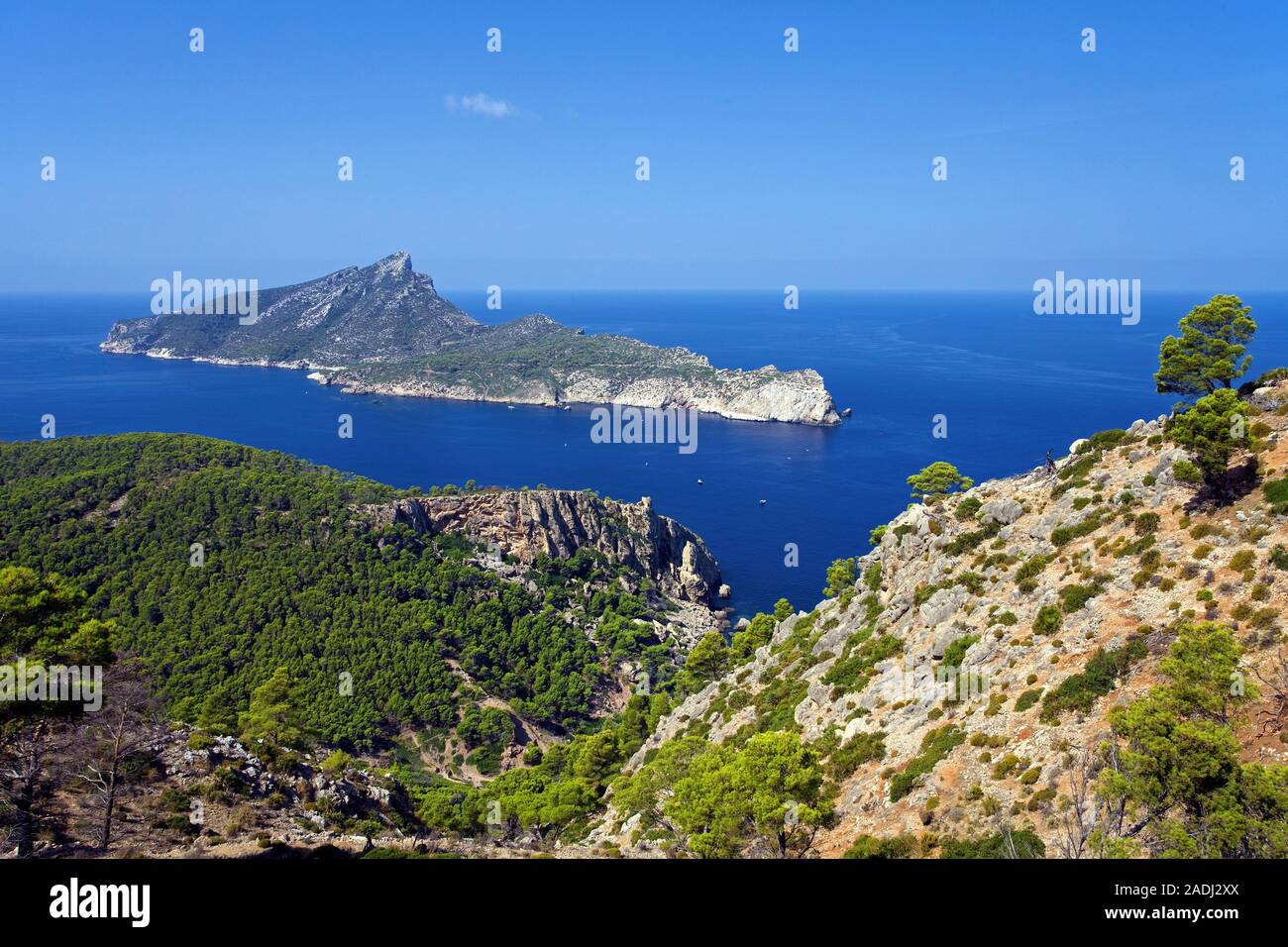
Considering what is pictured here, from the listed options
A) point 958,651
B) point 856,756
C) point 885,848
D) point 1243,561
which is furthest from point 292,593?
point 1243,561

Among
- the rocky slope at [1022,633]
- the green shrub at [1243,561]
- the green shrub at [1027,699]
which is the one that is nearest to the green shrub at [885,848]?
the rocky slope at [1022,633]

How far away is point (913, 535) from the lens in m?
35.6

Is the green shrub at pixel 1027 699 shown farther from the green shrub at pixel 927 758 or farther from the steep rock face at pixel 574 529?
the steep rock face at pixel 574 529

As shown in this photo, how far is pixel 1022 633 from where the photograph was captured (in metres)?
25.3

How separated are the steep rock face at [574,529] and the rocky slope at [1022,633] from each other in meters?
53.6

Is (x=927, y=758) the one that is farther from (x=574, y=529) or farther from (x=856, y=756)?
(x=574, y=529)

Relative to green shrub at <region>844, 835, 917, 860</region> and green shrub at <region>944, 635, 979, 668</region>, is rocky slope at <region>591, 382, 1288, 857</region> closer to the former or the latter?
green shrub at <region>944, 635, 979, 668</region>

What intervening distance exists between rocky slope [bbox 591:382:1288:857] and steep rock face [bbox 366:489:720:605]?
53552 millimetres

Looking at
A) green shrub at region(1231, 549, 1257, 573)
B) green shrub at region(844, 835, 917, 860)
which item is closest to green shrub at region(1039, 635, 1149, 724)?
green shrub at region(1231, 549, 1257, 573)

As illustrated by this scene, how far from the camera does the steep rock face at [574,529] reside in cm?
8731

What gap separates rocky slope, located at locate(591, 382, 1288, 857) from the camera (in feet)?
65.0
